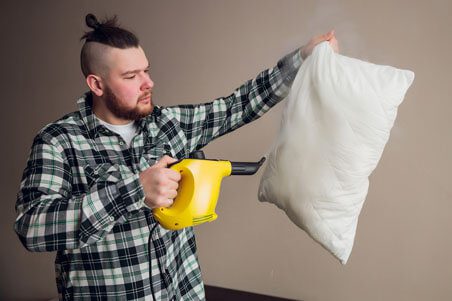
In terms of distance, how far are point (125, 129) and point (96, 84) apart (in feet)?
0.52

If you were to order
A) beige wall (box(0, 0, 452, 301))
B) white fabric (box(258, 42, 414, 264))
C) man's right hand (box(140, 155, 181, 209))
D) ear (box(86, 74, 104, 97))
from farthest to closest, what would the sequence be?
1. beige wall (box(0, 0, 452, 301))
2. ear (box(86, 74, 104, 97))
3. white fabric (box(258, 42, 414, 264))
4. man's right hand (box(140, 155, 181, 209))

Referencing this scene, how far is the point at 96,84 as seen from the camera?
129 cm

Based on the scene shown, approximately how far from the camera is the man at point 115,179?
98 cm

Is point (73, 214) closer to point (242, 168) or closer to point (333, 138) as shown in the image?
point (242, 168)

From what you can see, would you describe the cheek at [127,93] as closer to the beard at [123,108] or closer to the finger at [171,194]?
the beard at [123,108]

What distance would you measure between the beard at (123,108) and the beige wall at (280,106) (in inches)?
25.0

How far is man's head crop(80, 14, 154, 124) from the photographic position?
4.13 feet

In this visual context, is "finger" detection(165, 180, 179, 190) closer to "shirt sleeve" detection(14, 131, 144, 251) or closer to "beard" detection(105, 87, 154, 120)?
"shirt sleeve" detection(14, 131, 144, 251)

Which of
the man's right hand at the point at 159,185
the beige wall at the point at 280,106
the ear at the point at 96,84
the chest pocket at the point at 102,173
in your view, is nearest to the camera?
the man's right hand at the point at 159,185

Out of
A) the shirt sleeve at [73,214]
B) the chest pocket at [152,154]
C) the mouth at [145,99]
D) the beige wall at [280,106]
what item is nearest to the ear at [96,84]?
the mouth at [145,99]

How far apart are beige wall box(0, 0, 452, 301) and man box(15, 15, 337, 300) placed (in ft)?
1.41

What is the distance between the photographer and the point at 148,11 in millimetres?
2002

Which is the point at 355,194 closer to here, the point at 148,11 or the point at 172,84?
the point at 172,84

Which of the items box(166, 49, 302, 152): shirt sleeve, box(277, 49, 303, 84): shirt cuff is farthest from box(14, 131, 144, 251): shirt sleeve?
box(277, 49, 303, 84): shirt cuff
